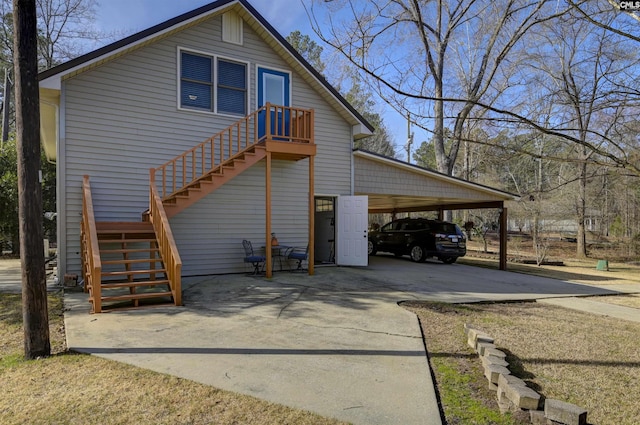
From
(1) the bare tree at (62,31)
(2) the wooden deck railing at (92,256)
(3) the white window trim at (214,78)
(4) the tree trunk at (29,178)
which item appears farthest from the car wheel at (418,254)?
(1) the bare tree at (62,31)

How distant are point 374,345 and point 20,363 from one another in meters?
3.52

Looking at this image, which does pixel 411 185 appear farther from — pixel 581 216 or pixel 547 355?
pixel 581 216

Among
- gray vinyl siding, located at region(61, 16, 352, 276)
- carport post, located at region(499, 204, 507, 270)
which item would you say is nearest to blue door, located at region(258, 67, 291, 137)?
gray vinyl siding, located at region(61, 16, 352, 276)

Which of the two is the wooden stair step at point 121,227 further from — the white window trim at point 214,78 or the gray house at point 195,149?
the white window trim at point 214,78

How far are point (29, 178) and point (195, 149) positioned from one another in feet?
16.5

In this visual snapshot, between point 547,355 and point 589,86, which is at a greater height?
point 589,86

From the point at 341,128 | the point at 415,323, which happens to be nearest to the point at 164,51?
the point at 341,128

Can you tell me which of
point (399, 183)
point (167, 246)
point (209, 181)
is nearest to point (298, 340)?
point (167, 246)

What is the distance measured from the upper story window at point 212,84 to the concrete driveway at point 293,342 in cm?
430

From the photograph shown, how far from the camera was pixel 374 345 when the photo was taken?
4.46 metres

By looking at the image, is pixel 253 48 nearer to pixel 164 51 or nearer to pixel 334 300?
pixel 164 51

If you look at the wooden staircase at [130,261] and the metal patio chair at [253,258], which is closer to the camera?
the wooden staircase at [130,261]

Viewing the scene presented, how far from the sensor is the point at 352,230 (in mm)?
11164

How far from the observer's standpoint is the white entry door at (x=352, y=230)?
11.0m
